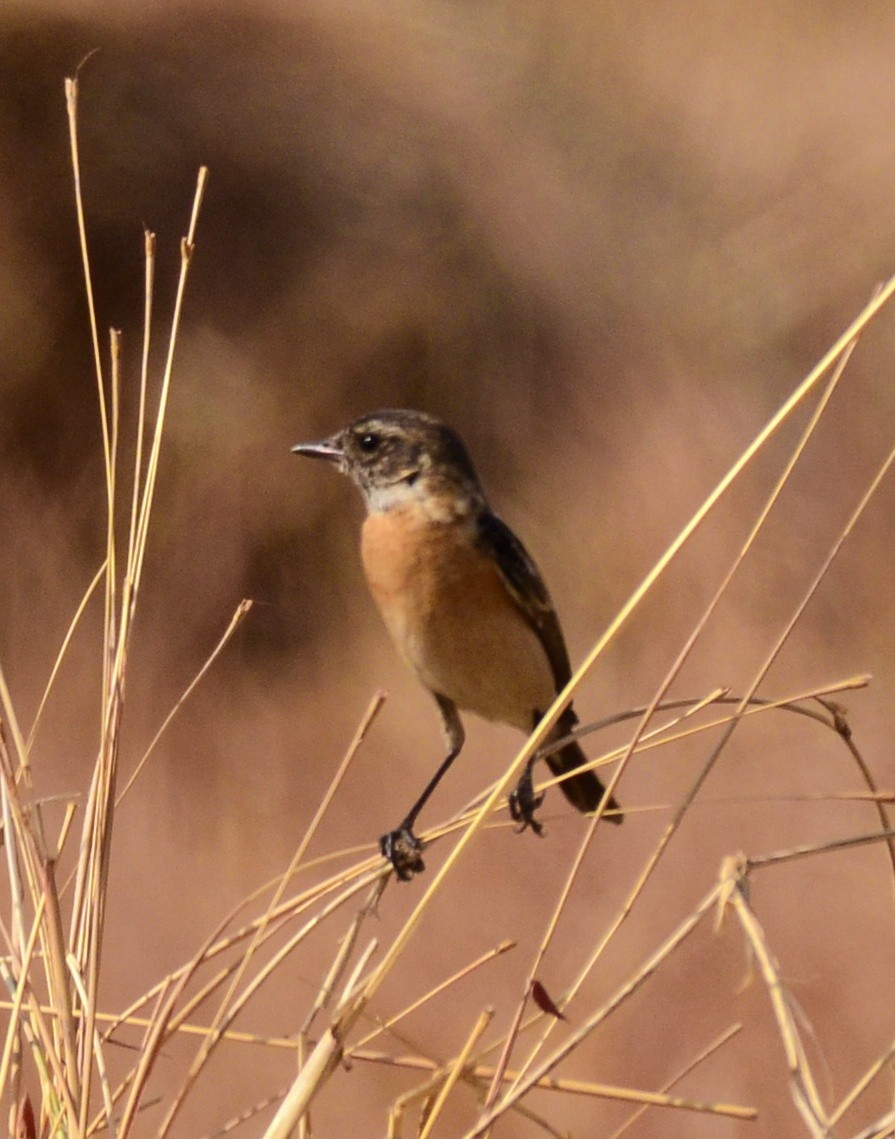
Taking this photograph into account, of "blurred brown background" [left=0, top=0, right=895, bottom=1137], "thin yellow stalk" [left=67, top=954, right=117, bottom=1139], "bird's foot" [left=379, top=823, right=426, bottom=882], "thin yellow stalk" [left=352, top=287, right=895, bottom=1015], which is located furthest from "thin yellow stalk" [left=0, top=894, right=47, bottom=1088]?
"blurred brown background" [left=0, top=0, right=895, bottom=1137]

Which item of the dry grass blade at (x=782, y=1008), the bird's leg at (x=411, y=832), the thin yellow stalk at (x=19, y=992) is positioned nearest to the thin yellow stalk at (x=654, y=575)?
the dry grass blade at (x=782, y=1008)

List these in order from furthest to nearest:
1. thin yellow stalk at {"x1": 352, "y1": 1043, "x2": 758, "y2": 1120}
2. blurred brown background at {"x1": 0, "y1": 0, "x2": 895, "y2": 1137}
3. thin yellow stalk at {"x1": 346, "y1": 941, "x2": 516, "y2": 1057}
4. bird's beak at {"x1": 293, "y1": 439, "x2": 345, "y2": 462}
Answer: blurred brown background at {"x1": 0, "y1": 0, "x2": 895, "y2": 1137} → bird's beak at {"x1": 293, "y1": 439, "x2": 345, "y2": 462} → thin yellow stalk at {"x1": 346, "y1": 941, "x2": 516, "y2": 1057} → thin yellow stalk at {"x1": 352, "y1": 1043, "x2": 758, "y2": 1120}

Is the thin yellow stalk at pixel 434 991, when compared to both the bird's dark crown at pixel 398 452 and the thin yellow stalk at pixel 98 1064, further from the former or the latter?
the bird's dark crown at pixel 398 452

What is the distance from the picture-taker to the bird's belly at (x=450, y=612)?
347 centimetres

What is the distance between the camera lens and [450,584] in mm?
3477

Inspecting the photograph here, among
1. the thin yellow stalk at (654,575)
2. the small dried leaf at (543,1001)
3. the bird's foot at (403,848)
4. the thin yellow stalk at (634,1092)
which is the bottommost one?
the thin yellow stalk at (634,1092)

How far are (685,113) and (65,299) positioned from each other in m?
2.92

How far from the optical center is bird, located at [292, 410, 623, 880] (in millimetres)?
3480

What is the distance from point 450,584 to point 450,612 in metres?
0.06

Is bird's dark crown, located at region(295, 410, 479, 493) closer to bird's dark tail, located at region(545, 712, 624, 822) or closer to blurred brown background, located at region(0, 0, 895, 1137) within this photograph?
bird's dark tail, located at region(545, 712, 624, 822)

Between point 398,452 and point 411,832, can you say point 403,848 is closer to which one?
point 411,832

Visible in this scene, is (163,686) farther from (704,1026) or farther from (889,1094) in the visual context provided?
(889,1094)

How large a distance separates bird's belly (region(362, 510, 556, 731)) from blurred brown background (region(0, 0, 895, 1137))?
3145 mm

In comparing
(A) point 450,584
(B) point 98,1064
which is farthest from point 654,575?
(A) point 450,584
